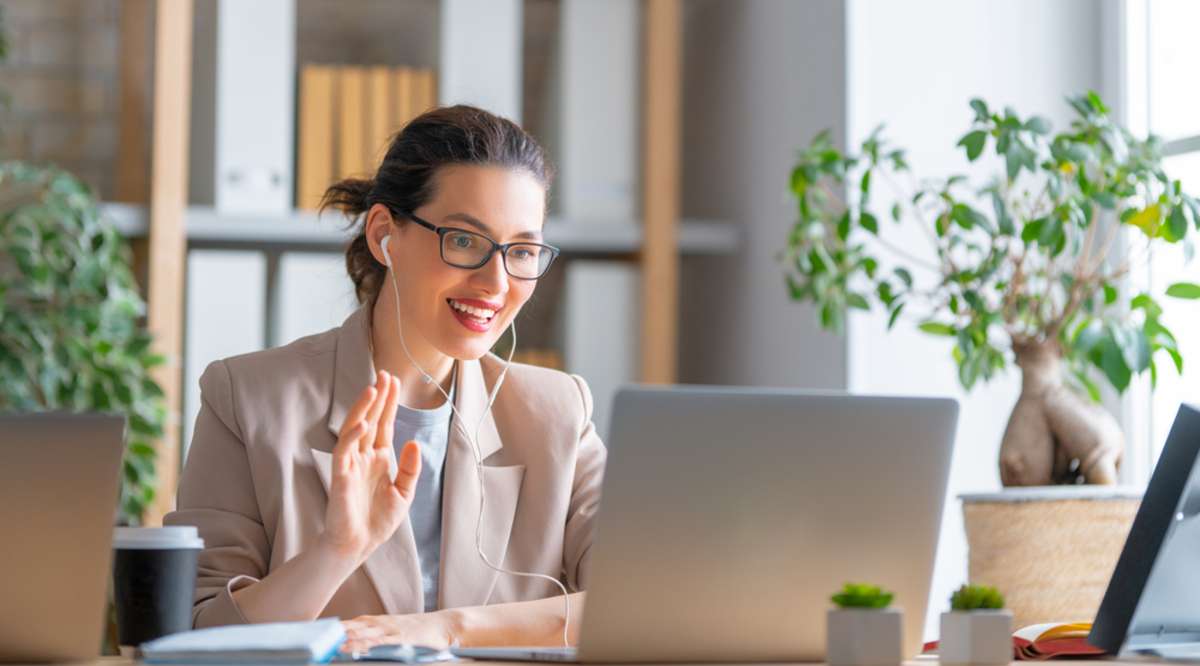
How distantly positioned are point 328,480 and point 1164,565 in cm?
98

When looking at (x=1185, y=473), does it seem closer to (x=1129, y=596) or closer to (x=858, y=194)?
(x=1129, y=596)

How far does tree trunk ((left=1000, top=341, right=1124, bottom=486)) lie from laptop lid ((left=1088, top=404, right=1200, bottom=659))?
933mm

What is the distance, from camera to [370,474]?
1464 mm

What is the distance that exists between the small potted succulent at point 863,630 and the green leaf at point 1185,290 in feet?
4.23

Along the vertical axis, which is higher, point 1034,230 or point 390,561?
point 1034,230

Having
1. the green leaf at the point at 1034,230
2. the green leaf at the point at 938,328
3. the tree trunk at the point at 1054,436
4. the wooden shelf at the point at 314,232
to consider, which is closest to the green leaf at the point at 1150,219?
the green leaf at the point at 1034,230

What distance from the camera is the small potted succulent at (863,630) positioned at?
3.86 feet

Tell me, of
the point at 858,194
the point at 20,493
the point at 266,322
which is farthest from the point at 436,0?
the point at 20,493

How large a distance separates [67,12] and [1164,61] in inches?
109

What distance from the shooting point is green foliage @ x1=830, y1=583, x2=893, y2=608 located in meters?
1.18

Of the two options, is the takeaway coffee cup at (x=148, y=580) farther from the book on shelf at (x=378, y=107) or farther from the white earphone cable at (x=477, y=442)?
the book on shelf at (x=378, y=107)

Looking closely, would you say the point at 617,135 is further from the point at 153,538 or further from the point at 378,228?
the point at 153,538

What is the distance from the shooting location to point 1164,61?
9.48 feet

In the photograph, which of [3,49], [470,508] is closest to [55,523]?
[470,508]
